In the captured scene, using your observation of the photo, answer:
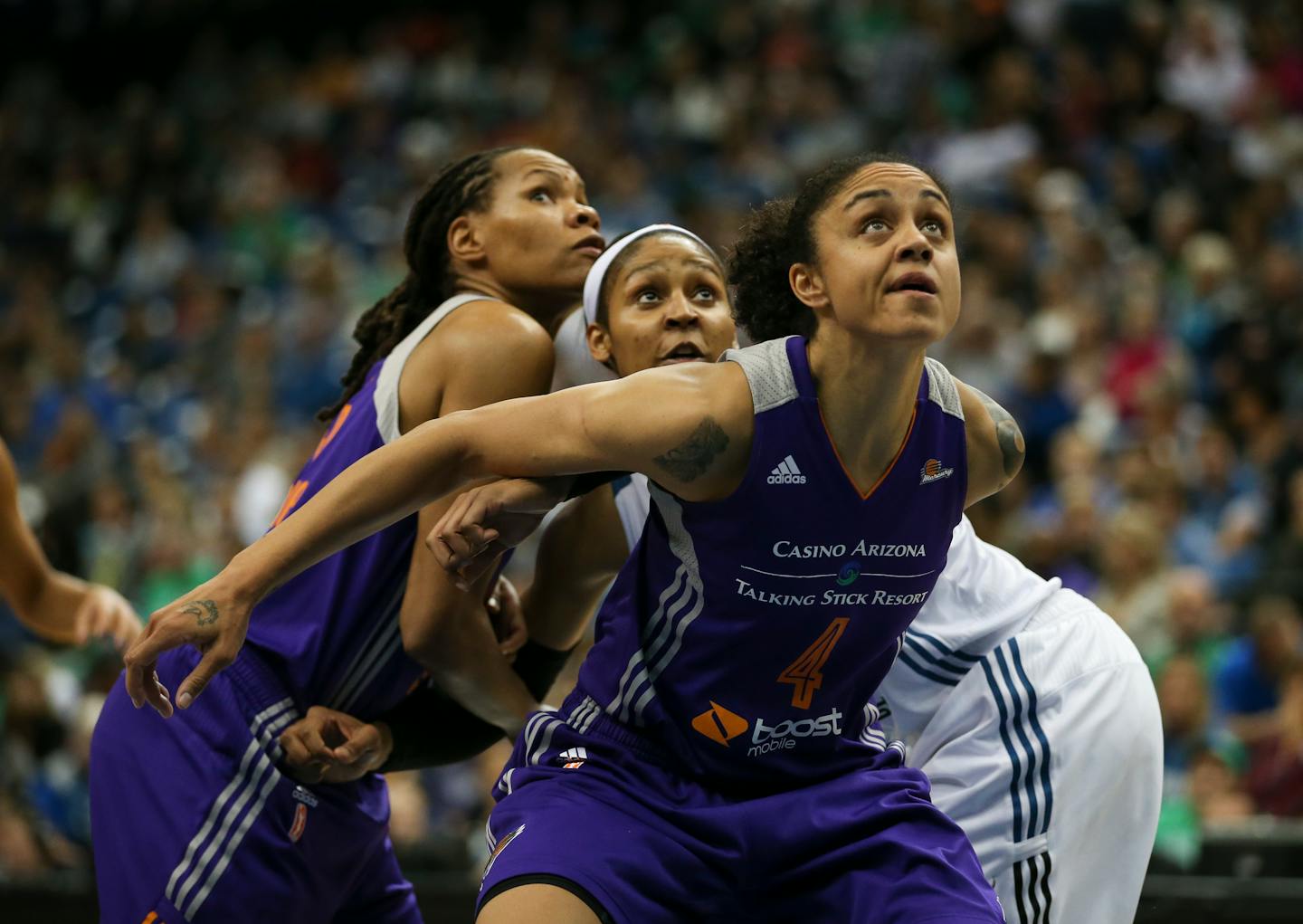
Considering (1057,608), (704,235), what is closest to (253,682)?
(1057,608)

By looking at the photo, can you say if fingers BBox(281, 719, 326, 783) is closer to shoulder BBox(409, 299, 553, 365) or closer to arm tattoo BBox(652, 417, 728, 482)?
shoulder BBox(409, 299, 553, 365)

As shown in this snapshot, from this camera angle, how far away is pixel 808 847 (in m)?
3.00

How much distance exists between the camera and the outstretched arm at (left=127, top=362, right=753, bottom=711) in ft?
9.58

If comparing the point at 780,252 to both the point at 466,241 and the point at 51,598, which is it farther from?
the point at 51,598

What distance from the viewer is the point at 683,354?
11.8ft

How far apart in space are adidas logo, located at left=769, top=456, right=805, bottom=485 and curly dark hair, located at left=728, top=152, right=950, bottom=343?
340mm

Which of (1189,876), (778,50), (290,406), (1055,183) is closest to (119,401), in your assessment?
(290,406)

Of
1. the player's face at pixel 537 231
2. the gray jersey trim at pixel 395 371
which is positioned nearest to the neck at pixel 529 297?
the player's face at pixel 537 231

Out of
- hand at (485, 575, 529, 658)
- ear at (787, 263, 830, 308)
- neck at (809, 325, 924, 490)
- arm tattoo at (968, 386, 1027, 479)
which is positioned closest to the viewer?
neck at (809, 325, 924, 490)

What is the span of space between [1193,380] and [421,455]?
262 inches

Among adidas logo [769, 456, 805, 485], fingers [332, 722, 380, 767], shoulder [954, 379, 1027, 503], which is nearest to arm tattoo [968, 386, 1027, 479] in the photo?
shoulder [954, 379, 1027, 503]

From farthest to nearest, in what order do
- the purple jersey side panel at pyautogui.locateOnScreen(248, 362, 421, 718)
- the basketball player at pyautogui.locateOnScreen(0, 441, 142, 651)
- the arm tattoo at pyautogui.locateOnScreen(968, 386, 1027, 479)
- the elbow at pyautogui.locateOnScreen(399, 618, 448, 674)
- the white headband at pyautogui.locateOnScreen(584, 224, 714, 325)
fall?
the basketball player at pyautogui.locateOnScreen(0, 441, 142, 651) → the white headband at pyautogui.locateOnScreen(584, 224, 714, 325) → the purple jersey side panel at pyautogui.locateOnScreen(248, 362, 421, 718) → the elbow at pyautogui.locateOnScreen(399, 618, 448, 674) → the arm tattoo at pyautogui.locateOnScreen(968, 386, 1027, 479)

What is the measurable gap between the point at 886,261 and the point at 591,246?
102 cm

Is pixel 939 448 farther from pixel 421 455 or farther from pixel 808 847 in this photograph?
pixel 421 455
